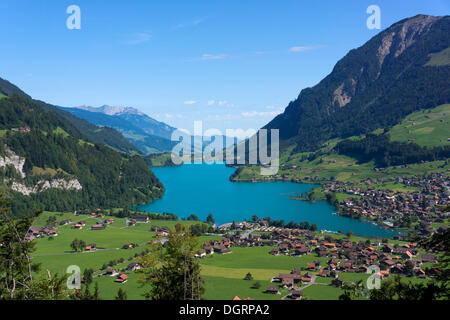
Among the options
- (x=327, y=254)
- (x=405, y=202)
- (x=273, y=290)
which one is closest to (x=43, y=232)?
(x=273, y=290)

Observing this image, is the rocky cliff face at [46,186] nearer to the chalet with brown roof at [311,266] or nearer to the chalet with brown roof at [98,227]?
the chalet with brown roof at [98,227]

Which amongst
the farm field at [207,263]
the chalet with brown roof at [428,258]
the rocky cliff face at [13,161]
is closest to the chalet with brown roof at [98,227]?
the farm field at [207,263]

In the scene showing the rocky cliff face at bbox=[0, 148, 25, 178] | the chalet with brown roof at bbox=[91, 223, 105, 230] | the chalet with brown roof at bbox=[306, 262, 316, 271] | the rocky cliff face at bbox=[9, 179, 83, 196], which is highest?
the rocky cliff face at bbox=[0, 148, 25, 178]

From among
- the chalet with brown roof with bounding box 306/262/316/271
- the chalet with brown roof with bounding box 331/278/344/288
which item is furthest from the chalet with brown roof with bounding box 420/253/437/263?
the chalet with brown roof with bounding box 331/278/344/288

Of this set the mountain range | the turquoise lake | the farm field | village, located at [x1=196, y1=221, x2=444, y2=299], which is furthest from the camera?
the mountain range

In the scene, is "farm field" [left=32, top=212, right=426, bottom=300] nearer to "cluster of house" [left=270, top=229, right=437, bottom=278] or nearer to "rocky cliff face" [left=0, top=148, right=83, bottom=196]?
"cluster of house" [left=270, top=229, right=437, bottom=278]
